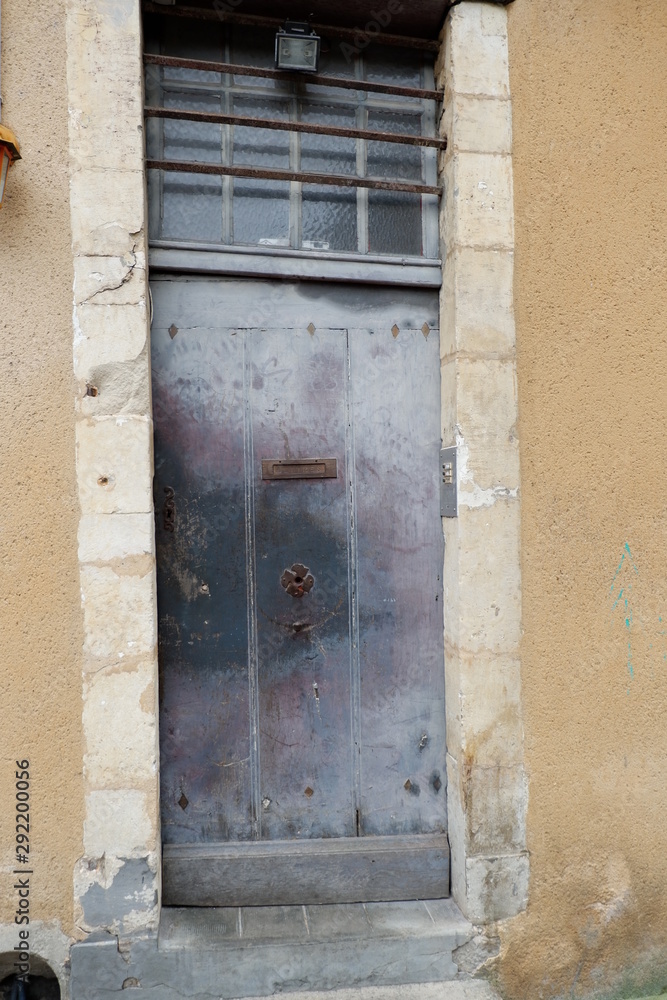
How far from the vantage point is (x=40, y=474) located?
7.82 ft

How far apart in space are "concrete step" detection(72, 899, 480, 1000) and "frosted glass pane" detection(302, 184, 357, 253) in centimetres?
254

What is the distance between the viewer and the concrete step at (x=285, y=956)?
238 centimetres

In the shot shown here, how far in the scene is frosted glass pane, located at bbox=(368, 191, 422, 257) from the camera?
2826mm

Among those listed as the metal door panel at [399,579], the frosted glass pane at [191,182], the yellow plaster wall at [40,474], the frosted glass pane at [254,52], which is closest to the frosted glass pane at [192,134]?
the frosted glass pane at [191,182]

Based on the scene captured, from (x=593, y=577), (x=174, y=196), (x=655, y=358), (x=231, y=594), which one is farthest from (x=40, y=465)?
(x=655, y=358)

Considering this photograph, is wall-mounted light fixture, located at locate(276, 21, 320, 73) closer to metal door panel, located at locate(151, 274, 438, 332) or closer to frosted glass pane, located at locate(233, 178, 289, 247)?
frosted glass pane, located at locate(233, 178, 289, 247)

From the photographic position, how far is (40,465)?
2.38m

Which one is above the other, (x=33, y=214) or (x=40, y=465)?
(x=33, y=214)

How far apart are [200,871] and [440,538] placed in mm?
1553

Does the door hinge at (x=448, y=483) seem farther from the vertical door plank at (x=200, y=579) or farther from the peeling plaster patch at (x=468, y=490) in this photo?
the vertical door plank at (x=200, y=579)

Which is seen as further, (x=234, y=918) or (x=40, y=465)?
(x=234, y=918)

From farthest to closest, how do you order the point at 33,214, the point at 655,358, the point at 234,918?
the point at 655,358, the point at 234,918, the point at 33,214

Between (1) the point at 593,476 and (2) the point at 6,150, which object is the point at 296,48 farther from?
(1) the point at 593,476

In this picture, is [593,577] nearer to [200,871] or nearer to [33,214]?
[200,871]
